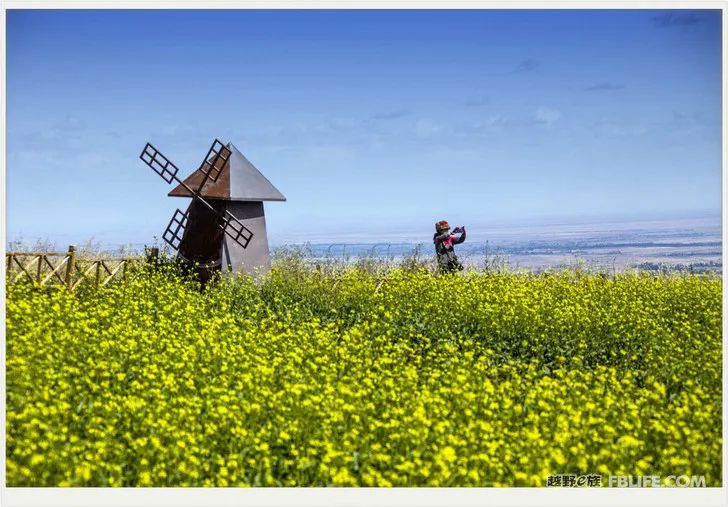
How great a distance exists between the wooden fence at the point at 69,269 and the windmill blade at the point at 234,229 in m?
1.98

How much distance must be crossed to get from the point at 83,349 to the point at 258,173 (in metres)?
8.66

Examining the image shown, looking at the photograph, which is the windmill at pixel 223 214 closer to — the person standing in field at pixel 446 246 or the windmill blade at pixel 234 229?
the windmill blade at pixel 234 229

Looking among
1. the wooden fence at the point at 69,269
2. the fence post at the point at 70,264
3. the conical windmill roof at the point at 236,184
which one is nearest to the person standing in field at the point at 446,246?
the conical windmill roof at the point at 236,184

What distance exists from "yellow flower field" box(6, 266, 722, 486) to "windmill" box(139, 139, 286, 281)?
11.0ft

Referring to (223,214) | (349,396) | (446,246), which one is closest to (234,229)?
(223,214)

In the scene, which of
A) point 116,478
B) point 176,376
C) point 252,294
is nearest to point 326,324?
point 252,294

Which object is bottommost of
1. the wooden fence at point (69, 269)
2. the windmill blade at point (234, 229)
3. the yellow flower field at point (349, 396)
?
the yellow flower field at point (349, 396)

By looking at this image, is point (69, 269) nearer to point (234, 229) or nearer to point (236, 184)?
point (234, 229)

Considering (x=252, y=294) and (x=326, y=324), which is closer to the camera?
(x=326, y=324)

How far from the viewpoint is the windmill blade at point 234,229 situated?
1617 centimetres

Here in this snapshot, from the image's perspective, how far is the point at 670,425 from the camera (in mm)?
7098

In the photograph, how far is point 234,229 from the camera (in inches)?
634

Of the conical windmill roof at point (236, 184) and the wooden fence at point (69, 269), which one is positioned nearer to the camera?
the wooden fence at point (69, 269)
